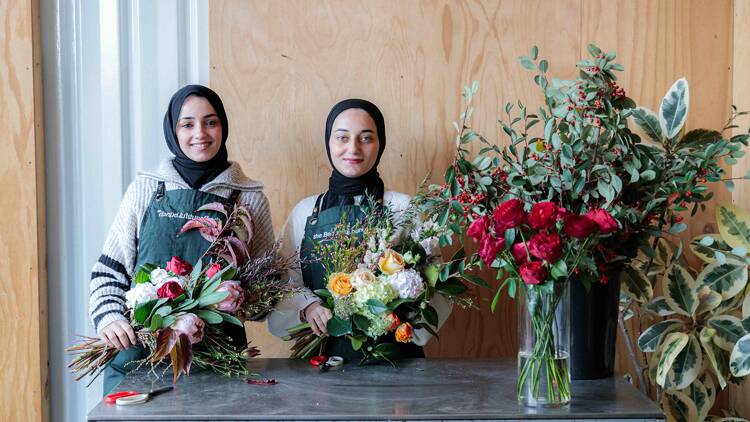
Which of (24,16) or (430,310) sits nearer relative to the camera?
(430,310)

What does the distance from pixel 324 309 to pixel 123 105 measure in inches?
41.3

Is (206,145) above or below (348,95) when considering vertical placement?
below

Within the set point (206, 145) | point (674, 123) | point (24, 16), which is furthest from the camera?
point (24, 16)

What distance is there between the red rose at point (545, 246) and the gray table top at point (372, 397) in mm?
343

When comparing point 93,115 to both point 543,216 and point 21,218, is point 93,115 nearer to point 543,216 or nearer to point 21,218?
point 21,218

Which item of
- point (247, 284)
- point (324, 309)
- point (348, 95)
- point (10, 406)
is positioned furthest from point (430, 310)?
point (10, 406)

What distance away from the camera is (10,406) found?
2434 millimetres

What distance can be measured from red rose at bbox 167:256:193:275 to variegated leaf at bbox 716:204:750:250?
4.72ft

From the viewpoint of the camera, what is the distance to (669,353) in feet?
6.45

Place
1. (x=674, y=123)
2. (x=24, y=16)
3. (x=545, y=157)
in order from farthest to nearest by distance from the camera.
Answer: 1. (x=24, y=16)
2. (x=674, y=123)
3. (x=545, y=157)

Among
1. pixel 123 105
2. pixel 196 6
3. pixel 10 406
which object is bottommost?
pixel 10 406

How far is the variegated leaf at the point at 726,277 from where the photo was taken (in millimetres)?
2010

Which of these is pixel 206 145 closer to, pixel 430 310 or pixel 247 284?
pixel 247 284

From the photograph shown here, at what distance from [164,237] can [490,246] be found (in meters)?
1.00
